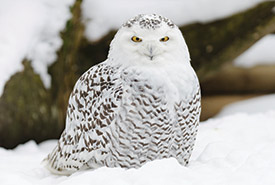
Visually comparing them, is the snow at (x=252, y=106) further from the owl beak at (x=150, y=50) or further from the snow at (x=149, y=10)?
the owl beak at (x=150, y=50)

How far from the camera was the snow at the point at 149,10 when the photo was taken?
17.7ft

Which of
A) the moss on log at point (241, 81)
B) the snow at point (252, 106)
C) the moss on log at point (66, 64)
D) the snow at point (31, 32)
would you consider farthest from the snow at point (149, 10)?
the moss on log at point (241, 81)

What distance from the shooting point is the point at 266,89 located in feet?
24.0

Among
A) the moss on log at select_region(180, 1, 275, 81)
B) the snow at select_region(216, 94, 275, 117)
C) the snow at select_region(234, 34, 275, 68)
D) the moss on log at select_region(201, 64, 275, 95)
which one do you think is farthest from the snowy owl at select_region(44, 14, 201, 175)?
the snow at select_region(234, 34, 275, 68)

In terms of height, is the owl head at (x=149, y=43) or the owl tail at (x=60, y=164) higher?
the owl head at (x=149, y=43)

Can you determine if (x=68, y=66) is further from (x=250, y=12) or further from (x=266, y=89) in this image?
(x=266, y=89)

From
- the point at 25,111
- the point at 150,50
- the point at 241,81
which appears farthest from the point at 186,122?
the point at 241,81

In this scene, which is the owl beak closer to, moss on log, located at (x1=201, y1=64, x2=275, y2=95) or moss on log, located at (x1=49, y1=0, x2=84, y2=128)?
moss on log, located at (x1=49, y1=0, x2=84, y2=128)

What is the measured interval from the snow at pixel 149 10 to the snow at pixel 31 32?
43cm

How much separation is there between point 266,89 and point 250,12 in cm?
209

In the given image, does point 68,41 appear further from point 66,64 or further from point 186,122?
point 186,122

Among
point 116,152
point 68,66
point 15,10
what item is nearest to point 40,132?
point 68,66

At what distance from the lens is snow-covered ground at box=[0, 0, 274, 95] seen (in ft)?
15.6

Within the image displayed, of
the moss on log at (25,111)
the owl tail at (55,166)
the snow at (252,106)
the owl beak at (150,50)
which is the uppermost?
the owl beak at (150,50)
